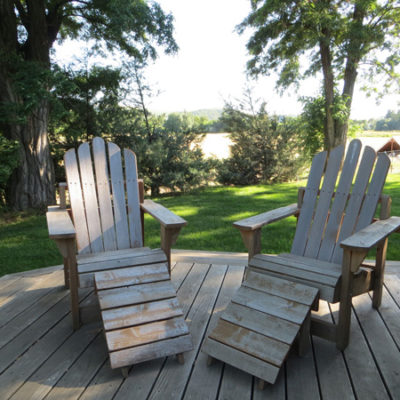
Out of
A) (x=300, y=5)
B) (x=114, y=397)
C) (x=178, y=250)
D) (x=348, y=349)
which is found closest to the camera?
(x=114, y=397)

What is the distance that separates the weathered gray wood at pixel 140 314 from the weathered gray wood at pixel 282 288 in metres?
0.44

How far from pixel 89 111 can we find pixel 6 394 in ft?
19.3

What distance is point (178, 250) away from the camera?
3.27 meters

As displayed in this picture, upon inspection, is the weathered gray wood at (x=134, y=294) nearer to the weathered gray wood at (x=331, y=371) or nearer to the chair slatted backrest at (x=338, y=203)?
the weathered gray wood at (x=331, y=371)

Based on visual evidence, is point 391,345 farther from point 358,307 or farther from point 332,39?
point 332,39

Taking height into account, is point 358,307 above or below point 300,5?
below

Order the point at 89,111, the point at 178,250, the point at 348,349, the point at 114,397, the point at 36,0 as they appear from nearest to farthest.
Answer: the point at 114,397 < the point at 348,349 < the point at 178,250 < the point at 36,0 < the point at 89,111

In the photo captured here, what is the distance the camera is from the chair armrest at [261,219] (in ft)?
6.19

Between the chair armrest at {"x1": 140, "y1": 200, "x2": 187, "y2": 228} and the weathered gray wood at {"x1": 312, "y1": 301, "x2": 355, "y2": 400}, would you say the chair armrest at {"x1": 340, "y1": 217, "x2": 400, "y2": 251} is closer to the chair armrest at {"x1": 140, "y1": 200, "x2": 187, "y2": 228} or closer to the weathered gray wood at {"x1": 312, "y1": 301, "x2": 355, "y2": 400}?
the weathered gray wood at {"x1": 312, "y1": 301, "x2": 355, "y2": 400}

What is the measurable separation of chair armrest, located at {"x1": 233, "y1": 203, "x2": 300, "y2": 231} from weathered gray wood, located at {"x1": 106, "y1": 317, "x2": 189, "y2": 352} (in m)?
0.61

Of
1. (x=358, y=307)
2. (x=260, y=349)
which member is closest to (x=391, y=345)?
(x=358, y=307)

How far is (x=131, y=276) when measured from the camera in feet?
→ 6.12

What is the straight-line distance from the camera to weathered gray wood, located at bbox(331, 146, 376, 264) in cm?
212

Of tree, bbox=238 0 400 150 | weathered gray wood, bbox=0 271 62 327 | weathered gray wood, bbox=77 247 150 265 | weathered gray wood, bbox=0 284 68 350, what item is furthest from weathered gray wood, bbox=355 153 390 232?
tree, bbox=238 0 400 150
